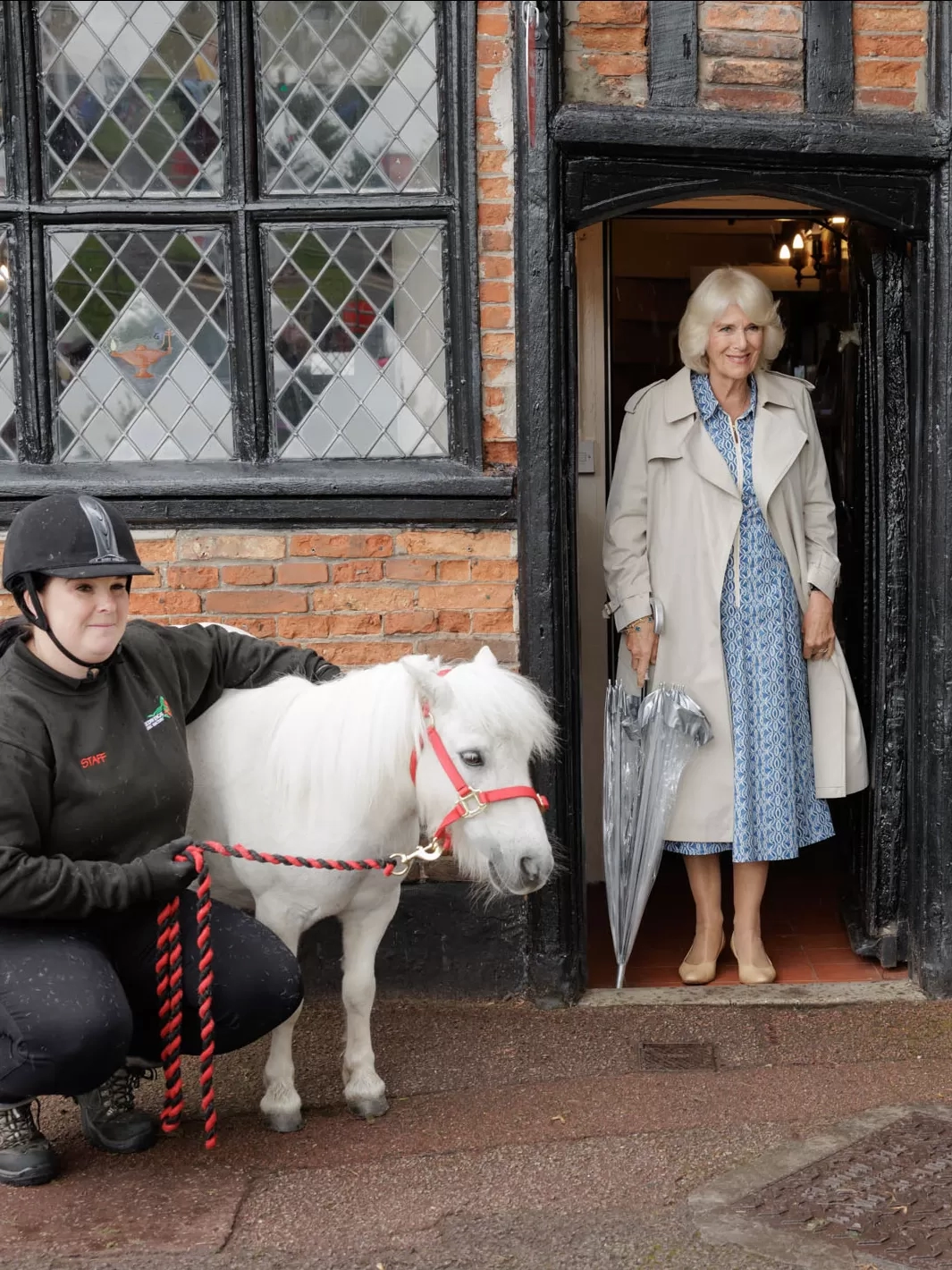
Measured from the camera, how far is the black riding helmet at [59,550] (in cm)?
335

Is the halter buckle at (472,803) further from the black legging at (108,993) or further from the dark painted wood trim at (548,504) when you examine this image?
the dark painted wood trim at (548,504)

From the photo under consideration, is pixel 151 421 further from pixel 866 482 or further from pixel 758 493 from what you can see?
pixel 866 482

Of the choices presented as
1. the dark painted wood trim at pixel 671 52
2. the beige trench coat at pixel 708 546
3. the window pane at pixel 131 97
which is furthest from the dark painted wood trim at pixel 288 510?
the dark painted wood trim at pixel 671 52

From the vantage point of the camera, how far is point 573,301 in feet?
15.5

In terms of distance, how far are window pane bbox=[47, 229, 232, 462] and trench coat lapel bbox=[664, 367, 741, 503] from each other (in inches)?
61.4

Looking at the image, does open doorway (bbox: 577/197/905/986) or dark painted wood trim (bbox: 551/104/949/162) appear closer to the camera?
dark painted wood trim (bbox: 551/104/949/162)

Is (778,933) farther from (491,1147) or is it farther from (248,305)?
(248,305)

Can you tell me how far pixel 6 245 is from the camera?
479cm

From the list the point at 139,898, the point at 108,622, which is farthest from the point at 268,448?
the point at 139,898

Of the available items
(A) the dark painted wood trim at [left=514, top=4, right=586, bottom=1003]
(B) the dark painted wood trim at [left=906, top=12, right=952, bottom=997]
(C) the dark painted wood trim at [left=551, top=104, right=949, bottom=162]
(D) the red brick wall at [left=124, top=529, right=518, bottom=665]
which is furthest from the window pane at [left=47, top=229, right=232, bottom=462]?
(B) the dark painted wood trim at [left=906, top=12, right=952, bottom=997]

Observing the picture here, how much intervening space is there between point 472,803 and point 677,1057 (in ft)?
5.06

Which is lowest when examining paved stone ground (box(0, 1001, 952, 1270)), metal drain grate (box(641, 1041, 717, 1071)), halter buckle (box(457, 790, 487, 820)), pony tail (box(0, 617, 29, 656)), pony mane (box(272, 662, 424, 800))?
metal drain grate (box(641, 1041, 717, 1071))

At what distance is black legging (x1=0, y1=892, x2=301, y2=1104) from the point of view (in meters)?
3.27

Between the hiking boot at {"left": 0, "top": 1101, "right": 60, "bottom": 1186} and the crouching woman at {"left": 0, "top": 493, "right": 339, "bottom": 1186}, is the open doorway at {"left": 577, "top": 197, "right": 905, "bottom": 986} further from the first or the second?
the hiking boot at {"left": 0, "top": 1101, "right": 60, "bottom": 1186}
